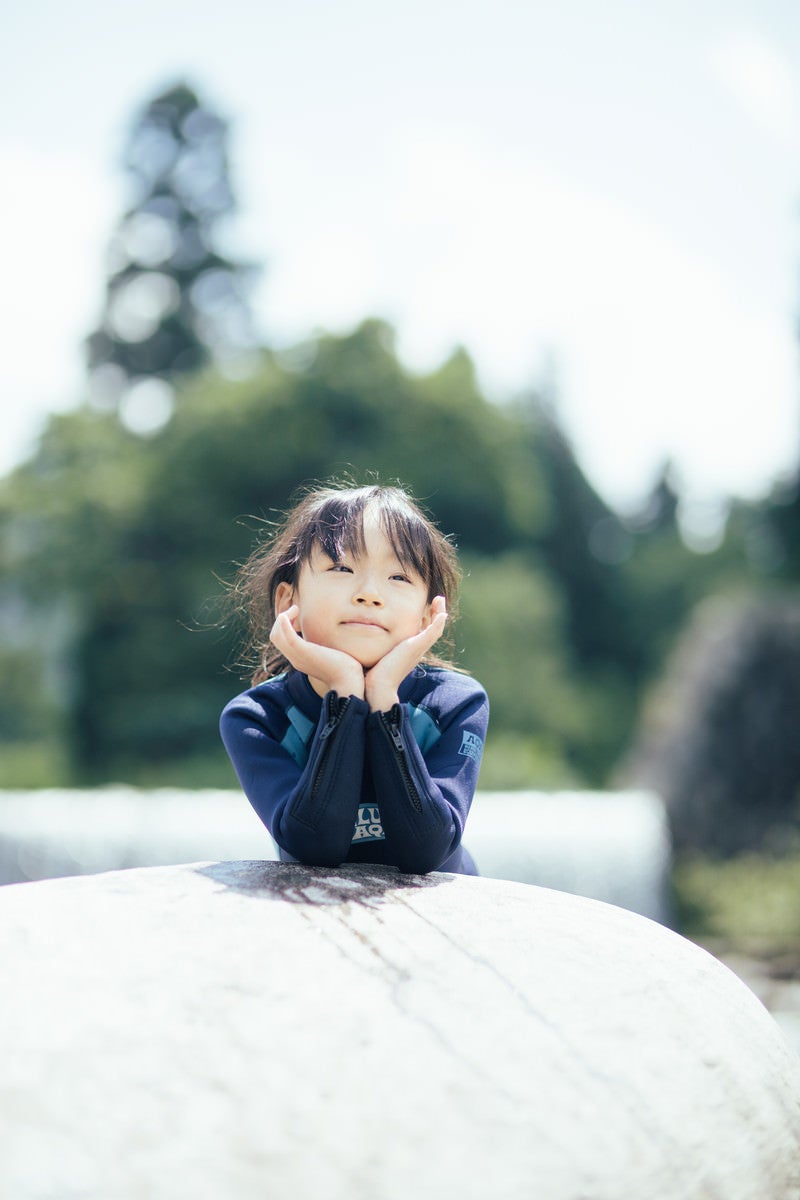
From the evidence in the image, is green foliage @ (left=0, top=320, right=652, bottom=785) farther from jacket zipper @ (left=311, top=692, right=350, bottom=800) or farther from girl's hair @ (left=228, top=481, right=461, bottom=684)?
jacket zipper @ (left=311, top=692, right=350, bottom=800)

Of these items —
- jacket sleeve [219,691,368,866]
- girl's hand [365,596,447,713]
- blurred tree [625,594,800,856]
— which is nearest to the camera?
jacket sleeve [219,691,368,866]

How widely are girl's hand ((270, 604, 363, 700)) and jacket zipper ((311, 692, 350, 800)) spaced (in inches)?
0.7

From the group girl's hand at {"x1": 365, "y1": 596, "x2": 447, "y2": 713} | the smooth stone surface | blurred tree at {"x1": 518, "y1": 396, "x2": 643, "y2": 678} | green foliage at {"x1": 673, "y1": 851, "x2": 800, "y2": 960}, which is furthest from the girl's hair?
blurred tree at {"x1": 518, "y1": 396, "x2": 643, "y2": 678}

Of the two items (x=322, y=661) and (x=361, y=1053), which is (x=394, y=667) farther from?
(x=361, y=1053)

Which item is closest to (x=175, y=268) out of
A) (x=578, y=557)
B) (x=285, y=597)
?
(x=578, y=557)

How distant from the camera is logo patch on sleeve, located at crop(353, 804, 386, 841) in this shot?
232 centimetres

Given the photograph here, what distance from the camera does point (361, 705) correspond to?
2.19 meters

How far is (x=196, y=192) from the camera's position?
2706 centimetres

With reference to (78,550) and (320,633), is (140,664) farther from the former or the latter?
(320,633)

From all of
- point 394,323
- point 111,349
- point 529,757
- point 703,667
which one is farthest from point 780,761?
point 111,349

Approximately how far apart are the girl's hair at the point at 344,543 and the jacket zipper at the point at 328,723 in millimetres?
291

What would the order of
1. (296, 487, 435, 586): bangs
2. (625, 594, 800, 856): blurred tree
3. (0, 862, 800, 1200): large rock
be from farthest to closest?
(625, 594, 800, 856): blurred tree
(296, 487, 435, 586): bangs
(0, 862, 800, 1200): large rock

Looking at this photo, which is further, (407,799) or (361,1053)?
(407,799)

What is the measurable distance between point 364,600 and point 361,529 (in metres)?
0.14
